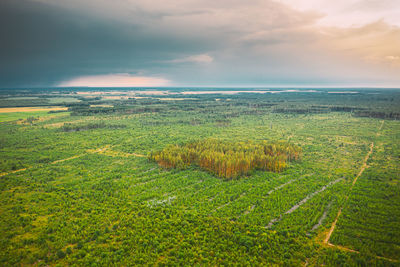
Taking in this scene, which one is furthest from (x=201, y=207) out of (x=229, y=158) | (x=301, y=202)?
(x=229, y=158)

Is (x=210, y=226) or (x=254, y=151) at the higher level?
(x=254, y=151)

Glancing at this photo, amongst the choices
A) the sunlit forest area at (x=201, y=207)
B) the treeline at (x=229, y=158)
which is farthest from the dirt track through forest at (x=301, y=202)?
the treeline at (x=229, y=158)

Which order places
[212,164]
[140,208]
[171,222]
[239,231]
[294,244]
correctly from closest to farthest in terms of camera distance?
[294,244]
[239,231]
[171,222]
[140,208]
[212,164]

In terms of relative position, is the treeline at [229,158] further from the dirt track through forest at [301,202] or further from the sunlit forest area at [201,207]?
the dirt track through forest at [301,202]

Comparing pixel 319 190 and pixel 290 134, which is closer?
pixel 319 190

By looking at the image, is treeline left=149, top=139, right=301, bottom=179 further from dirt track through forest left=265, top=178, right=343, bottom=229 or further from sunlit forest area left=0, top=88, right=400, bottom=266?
dirt track through forest left=265, top=178, right=343, bottom=229

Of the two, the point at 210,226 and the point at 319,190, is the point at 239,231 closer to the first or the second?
the point at 210,226

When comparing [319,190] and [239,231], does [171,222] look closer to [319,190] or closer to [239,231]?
[239,231]

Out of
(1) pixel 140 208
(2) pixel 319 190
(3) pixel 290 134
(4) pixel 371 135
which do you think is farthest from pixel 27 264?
(4) pixel 371 135

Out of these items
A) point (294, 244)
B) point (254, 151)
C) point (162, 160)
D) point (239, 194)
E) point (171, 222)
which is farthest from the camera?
point (254, 151)
